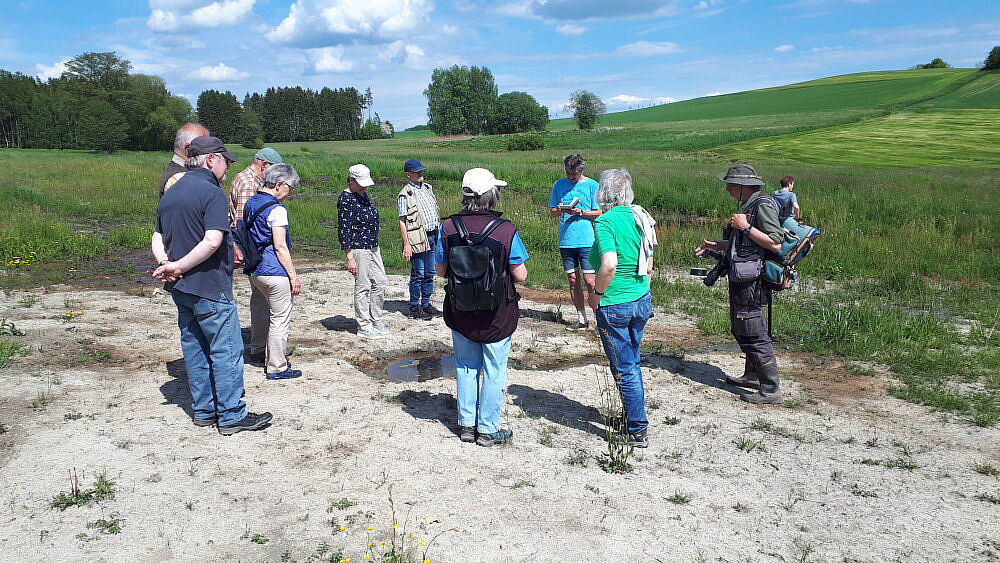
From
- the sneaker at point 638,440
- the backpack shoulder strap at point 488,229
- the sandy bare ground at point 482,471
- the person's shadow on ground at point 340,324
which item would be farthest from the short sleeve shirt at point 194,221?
the person's shadow on ground at point 340,324

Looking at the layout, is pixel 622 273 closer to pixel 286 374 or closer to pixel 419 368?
pixel 419 368

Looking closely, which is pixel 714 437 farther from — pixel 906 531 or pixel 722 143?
pixel 722 143

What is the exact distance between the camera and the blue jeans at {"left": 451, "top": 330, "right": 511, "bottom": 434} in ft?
14.9

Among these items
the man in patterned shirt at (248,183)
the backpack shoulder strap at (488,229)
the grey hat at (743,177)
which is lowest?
the backpack shoulder strap at (488,229)

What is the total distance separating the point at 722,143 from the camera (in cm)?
5025

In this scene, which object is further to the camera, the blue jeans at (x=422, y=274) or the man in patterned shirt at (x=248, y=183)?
the blue jeans at (x=422, y=274)

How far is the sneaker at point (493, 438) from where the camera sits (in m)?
4.73

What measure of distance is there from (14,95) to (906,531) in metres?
100

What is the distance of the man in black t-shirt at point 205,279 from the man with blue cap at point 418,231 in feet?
10.4

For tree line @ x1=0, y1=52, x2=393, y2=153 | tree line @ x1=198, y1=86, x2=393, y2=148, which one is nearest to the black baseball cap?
tree line @ x1=0, y1=52, x2=393, y2=153

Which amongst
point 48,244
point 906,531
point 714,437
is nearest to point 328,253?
point 48,244

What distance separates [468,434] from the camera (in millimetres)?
4773

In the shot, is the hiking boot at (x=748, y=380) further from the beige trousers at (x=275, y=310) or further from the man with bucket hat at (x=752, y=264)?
the beige trousers at (x=275, y=310)

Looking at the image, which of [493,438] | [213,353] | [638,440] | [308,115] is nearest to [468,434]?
[493,438]
